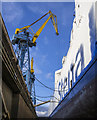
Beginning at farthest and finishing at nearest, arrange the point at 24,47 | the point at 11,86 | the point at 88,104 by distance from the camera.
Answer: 1. the point at 24,47
2. the point at 11,86
3. the point at 88,104

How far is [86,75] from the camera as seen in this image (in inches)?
156

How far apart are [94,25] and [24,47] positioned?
20.6m

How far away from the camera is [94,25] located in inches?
273

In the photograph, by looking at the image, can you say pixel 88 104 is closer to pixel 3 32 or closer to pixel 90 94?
pixel 90 94

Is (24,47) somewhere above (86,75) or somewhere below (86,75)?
above

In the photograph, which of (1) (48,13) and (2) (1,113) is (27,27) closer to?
(1) (48,13)

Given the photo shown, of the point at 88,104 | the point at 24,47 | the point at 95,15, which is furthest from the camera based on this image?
the point at 24,47

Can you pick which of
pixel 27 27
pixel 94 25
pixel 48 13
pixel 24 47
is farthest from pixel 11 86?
pixel 48 13

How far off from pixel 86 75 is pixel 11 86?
8.23ft

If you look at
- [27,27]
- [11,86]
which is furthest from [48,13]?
[11,86]

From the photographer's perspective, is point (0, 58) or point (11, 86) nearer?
point (0, 58)

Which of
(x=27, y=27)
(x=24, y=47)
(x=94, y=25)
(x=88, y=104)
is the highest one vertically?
(x=27, y=27)

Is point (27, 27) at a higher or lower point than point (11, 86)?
higher

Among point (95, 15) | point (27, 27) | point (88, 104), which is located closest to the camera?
point (88, 104)
